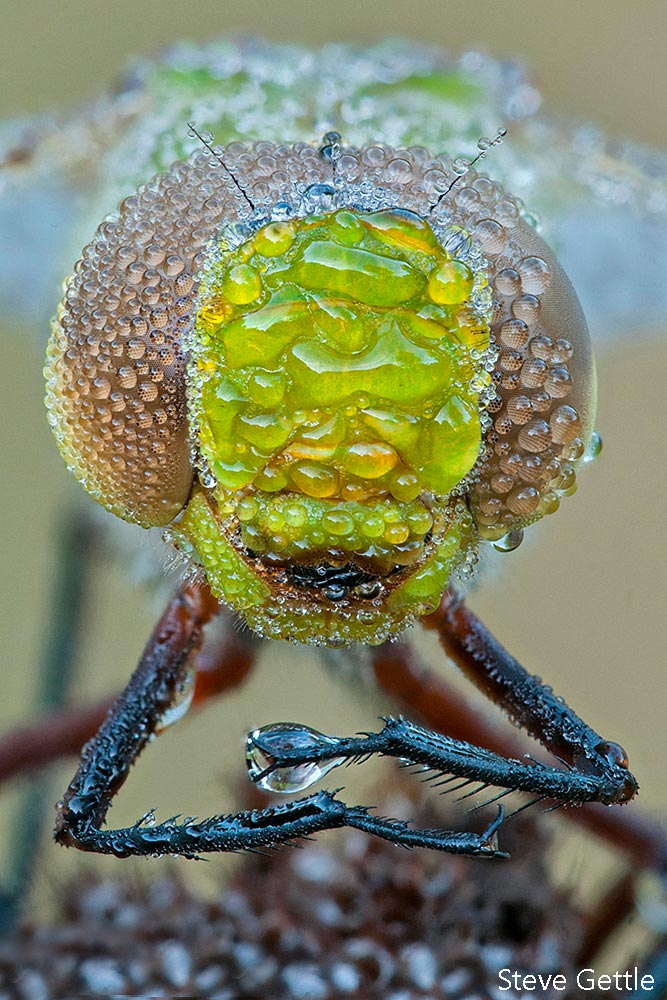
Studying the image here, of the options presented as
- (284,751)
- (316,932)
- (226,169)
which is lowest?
(316,932)

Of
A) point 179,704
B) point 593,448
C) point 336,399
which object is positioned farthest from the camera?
point 179,704

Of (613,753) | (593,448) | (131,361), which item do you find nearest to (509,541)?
(593,448)

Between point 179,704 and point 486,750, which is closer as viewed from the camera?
point 486,750

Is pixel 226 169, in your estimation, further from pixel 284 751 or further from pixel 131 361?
pixel 284 751

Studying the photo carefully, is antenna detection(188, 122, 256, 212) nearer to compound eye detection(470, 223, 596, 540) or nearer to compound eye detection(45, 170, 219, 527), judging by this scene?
compound eye detection(45, 170, 219, 527)

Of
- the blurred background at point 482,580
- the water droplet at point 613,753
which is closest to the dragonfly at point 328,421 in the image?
the water droplet at point 613,753

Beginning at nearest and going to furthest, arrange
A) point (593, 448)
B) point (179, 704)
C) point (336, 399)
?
point (336, 399), point (593, 448), point (179, 704)

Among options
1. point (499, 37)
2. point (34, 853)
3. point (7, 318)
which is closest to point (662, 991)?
point (34, 853)

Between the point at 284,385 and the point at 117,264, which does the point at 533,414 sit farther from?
the point at 117,264
